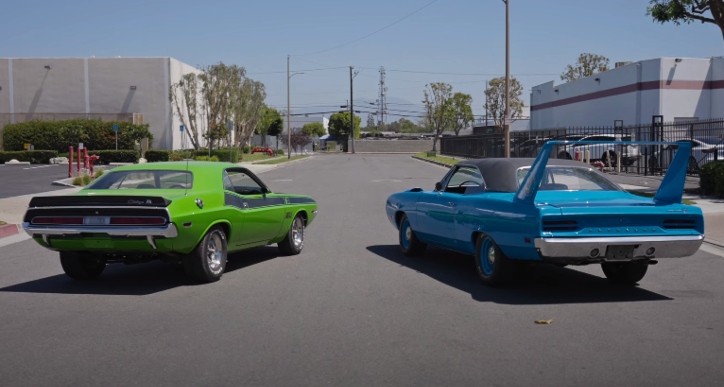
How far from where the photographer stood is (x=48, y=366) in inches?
242

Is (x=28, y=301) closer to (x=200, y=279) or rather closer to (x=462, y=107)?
(x=200, y=279)

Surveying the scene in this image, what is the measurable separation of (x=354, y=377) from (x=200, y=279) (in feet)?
13.3

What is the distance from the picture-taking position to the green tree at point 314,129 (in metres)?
148

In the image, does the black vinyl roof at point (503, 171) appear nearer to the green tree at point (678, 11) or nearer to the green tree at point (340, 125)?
the green tree at point (678, 11)

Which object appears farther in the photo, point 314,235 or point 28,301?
point 314,235

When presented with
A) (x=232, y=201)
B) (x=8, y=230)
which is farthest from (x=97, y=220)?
(x=8, y=230)

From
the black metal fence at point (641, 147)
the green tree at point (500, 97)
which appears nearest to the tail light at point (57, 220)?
the black metal fence at point (641, 147)

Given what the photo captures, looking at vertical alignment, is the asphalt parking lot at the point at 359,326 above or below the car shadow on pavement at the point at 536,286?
below

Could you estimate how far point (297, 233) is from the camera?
12.0 meters

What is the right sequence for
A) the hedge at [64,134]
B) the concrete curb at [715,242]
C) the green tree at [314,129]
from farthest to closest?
the green tree at [314,129] → the hedge at [64,134] → the concrete curb at [715,242]

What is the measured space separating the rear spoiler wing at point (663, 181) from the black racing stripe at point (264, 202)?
139 inches

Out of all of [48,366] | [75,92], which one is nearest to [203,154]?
[75,92]

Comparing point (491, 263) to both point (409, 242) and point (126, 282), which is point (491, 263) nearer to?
point (409, 242)

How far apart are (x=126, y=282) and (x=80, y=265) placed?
0.58 meters
